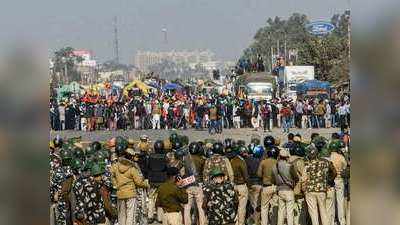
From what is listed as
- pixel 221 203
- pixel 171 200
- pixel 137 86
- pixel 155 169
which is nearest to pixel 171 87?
pixel 137 86

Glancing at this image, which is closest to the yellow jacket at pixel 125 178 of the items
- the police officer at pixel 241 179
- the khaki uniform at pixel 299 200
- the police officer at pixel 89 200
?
the police officer at pixel 89 200

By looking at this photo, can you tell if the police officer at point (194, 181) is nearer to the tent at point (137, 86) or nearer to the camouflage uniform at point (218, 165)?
the camouflage uniform at point (218, 165)

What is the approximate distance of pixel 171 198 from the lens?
30.6 ft

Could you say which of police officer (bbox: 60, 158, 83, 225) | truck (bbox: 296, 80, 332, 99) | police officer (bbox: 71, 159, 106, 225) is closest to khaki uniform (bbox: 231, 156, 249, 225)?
police officer (bbox: 60, 158, 83, 225)

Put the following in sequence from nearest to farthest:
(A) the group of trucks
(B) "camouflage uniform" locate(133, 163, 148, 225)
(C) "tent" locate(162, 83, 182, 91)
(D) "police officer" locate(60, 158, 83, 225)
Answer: (D) "police officer" locate(60, 158, 83, 225), (B) "camouflage uniform" locate(133, 163, 148, 225), (A) the group of trucks, (C) "tent" locate(162, 83, 182, 91)

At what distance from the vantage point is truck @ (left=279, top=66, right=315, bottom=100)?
30.7 metres

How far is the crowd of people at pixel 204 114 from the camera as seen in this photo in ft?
87.4

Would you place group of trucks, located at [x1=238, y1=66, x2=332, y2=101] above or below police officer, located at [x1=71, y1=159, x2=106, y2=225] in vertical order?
above

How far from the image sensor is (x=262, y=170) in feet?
35.3

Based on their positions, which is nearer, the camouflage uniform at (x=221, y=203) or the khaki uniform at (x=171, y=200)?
the camouflage uniform at (x=221, y=203)

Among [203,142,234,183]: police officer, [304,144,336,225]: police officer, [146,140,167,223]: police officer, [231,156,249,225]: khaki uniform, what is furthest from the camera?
[146,140,167,223]: police officer

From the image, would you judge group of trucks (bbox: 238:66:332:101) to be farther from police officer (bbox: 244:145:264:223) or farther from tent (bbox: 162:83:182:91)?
police officer (bbox: 244:145:264:223)

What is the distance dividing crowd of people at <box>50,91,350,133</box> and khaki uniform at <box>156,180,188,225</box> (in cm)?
1657
